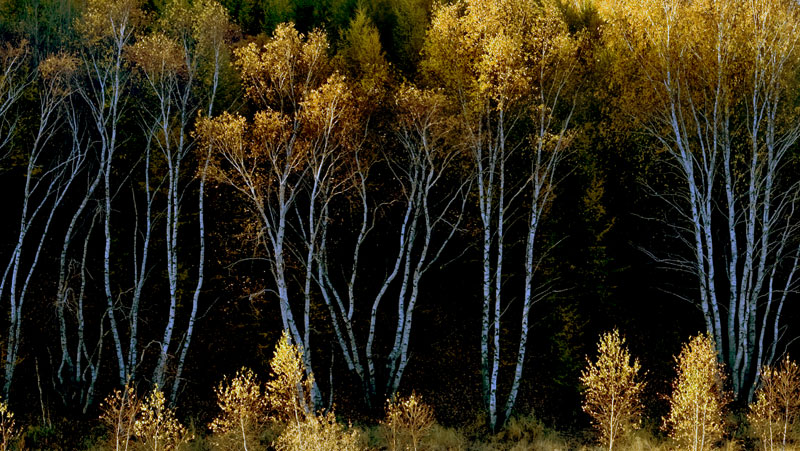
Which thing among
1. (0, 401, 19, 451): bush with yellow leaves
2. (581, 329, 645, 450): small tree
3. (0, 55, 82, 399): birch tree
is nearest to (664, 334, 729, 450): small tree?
(581, 329, 645, 450): small tree

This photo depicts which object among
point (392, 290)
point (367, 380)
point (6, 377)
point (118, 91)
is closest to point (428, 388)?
point (367, 380)

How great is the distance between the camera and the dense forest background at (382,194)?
15945mm

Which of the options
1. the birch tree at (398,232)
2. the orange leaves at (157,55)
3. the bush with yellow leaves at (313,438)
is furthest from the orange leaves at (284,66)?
the bush with yellow leaves at (313,438)

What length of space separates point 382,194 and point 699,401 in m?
12.2

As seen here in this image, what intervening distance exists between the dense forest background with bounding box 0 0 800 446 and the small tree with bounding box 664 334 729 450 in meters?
1.76

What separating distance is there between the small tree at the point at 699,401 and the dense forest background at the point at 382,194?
176 cm

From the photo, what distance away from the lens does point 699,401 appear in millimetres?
13109

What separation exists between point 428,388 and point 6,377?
1234cm

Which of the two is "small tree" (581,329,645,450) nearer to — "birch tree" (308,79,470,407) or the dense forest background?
the dense forest background

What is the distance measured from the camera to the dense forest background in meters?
15.9

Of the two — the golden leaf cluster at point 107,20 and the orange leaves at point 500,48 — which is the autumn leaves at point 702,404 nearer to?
the orange leaves at point 500,48

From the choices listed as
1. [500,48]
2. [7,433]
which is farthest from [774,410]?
[7,433]

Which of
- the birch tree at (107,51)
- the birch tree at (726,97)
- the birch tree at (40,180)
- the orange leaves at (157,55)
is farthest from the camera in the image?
the orange leaves at (157,55)

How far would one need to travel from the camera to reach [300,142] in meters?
16.7
